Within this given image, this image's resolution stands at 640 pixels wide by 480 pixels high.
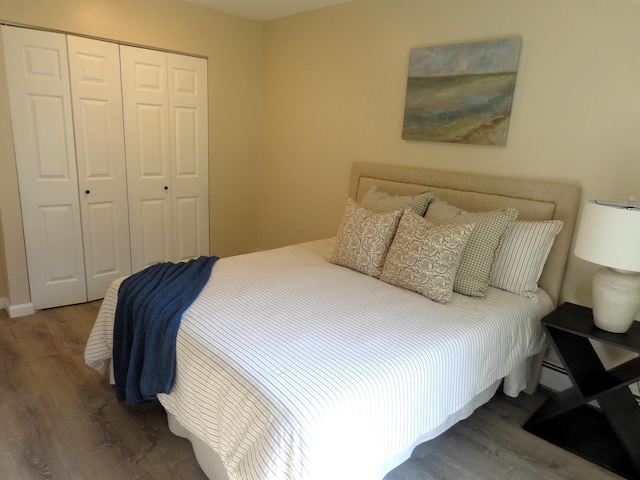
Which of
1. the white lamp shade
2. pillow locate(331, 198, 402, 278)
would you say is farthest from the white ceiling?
the white lamp shade

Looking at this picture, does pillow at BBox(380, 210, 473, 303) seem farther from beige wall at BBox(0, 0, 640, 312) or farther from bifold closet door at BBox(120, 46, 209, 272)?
bifold closet door at BBox(120, 46, 209, 272)

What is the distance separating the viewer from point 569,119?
7.62ft

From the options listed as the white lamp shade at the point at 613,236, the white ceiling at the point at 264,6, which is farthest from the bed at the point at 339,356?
the white ceiling at the point at 264,6

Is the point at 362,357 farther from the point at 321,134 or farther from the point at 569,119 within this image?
the point at 321,134

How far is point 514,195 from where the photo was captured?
250 centimetres

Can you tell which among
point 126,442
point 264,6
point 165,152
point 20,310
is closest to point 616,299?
point 126,442

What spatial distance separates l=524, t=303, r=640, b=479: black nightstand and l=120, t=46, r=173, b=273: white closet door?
3064 mm

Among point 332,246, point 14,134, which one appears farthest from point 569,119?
point 14,134

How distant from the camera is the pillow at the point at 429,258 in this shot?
2146 millimetres

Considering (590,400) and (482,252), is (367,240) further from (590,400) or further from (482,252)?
(590,400)

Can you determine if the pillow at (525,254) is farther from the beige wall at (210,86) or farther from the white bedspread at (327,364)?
the beige wall at (210,86)

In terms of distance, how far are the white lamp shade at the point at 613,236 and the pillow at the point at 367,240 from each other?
947 mm

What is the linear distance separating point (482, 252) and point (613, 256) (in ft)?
1.89

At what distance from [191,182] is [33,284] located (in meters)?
1.46
